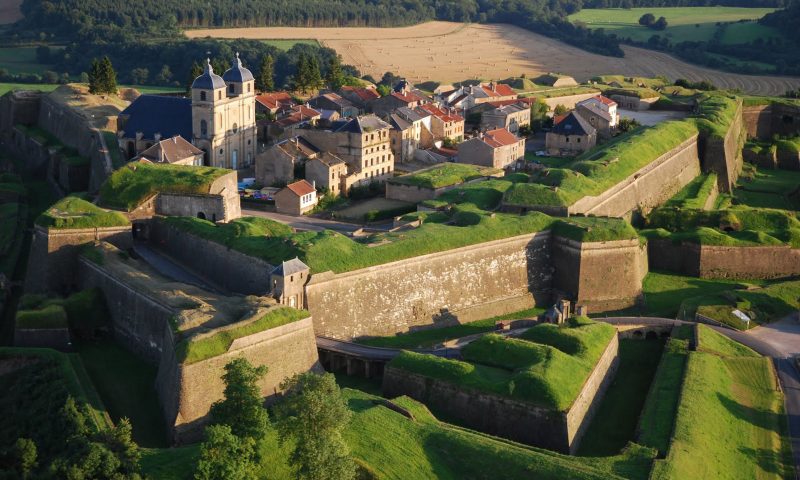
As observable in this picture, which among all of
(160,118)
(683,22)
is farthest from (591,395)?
(683,22)

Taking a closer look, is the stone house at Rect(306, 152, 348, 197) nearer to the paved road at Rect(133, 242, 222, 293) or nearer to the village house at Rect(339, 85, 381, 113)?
the paved road at Rect(133, 242, 222, 293)

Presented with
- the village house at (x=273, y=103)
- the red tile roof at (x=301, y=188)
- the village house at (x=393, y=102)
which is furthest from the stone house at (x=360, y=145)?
the village house at (x=273, y=103)

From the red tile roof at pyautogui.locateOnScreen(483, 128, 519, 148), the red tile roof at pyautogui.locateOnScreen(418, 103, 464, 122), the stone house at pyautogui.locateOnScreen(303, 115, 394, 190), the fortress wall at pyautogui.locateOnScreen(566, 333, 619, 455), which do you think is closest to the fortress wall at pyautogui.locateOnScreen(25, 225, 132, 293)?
the stone house at pyautogui.locateOnScreen(303, 115, 394, 190)

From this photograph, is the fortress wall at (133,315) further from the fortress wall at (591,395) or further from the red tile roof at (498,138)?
the red tile roof at (498,138)

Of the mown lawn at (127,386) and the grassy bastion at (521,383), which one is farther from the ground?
the grassy bastion at (521,383)

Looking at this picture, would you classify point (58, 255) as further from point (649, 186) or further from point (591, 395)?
point (649, 186)
